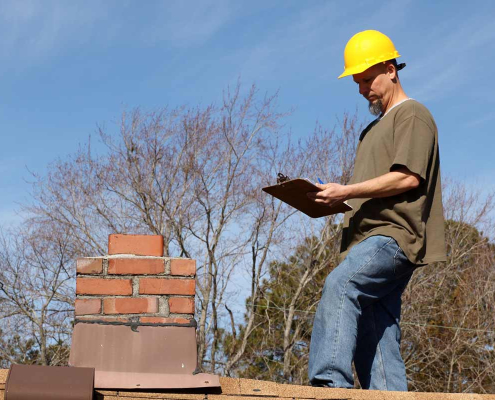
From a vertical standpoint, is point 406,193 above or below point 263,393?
above

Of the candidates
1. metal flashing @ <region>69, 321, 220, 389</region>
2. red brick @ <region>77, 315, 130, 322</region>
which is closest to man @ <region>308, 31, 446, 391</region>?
metal flashing @ <region>69, 321, 220, 389</region>

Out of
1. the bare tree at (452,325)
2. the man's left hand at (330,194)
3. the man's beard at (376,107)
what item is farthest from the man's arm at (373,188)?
the bare tree at (452,325)

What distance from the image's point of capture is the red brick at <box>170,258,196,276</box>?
293cm

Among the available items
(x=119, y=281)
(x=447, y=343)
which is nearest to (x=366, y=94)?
(x=119, y=281)

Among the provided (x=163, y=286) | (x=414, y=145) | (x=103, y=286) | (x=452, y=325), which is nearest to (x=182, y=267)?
(x=163, y=286)

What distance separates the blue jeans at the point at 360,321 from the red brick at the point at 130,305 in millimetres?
711

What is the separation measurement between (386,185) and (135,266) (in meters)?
1.14

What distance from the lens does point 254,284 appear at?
17.8 meters

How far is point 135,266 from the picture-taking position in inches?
116

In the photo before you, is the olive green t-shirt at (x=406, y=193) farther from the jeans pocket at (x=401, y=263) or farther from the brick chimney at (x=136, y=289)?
the brick chimney at (x=136, y=289)

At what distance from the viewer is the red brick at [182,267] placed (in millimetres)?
2932

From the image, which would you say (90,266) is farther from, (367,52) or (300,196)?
(367,52)

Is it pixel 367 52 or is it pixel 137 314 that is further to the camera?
pixel 367 52

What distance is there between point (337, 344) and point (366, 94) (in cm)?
116
